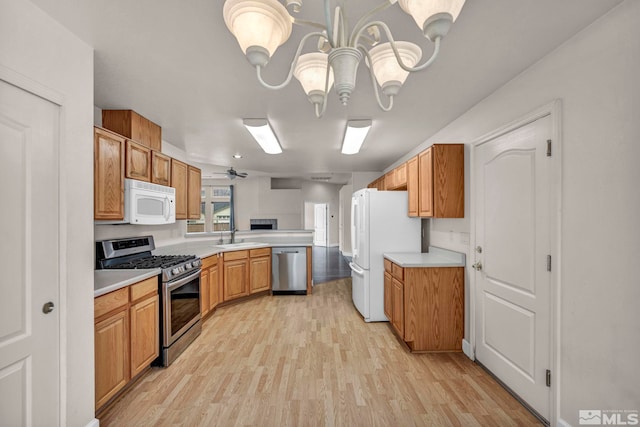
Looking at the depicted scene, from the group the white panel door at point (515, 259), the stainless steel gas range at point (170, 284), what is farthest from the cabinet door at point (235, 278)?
the white panel door at point (515, 259)

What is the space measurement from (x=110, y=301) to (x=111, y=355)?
375 millimetres

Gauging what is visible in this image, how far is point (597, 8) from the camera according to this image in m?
1.43

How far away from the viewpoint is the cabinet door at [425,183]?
2904 millimetres

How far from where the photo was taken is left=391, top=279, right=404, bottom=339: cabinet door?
292 centimetres

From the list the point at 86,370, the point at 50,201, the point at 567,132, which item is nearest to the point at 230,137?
the point at 50,201

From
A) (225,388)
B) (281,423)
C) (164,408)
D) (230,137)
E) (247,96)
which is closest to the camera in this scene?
(281,423)

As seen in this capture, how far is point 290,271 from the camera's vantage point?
4863 millimetres

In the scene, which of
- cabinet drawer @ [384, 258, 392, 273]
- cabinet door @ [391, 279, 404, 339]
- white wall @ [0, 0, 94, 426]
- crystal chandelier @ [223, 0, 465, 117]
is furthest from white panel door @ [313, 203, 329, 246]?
crystal chandelier @ [223, 0, 465, 117]

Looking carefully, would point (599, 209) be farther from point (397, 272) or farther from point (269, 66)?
point (269, 66)

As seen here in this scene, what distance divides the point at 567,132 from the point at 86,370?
3200 mm

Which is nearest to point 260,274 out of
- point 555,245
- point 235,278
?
point 235,278

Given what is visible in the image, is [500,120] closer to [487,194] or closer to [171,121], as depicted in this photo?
[487,194]

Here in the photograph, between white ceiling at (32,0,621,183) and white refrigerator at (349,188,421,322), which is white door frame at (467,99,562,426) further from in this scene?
white refrigerator at (349,188,421,322)

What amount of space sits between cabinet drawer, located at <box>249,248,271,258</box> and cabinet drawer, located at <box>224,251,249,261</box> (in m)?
0.10
